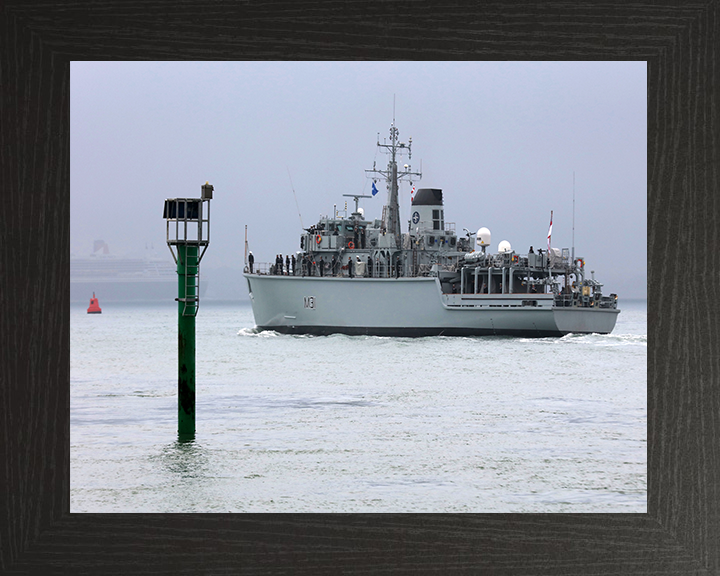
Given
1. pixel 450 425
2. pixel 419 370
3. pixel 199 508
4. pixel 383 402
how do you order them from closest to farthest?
pixel 199 508 < pixel 450 425 < pixel 383 402 < pixel 419 370

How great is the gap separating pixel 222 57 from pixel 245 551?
1.17 m

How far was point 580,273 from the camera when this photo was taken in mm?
26141

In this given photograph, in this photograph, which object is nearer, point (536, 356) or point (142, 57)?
point (142, 57)

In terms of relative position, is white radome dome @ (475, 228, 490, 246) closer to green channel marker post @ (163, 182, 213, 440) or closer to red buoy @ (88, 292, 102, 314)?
green channel marker post @ (163, 182, 213, 440)

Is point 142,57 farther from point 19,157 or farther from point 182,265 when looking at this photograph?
point 182,265

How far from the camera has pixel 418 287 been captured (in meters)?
24.0

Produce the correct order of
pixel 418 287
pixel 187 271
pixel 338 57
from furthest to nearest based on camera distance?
pixel 418 287 → pixel 187 271 → pixel 338 57

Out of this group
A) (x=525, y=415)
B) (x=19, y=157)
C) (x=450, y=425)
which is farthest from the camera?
(x=525, y=415)

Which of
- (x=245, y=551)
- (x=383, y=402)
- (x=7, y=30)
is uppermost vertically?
(x=7, y=30)

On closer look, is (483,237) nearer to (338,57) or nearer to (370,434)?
(370,434)

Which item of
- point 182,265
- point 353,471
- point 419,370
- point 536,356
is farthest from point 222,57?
point 536,356

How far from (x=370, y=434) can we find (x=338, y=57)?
31.7ft

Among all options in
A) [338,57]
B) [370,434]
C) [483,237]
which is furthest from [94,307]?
[338,57]

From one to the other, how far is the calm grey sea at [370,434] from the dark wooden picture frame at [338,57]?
4.05m
